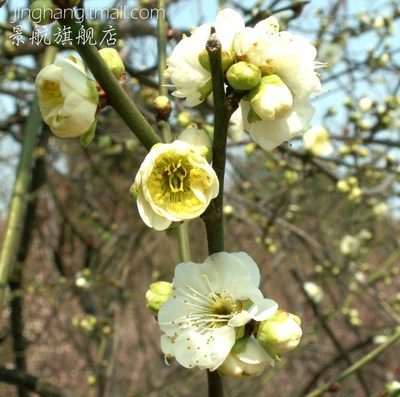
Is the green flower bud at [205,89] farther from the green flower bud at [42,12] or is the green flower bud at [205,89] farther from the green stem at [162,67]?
the green flower bud at [42,12]

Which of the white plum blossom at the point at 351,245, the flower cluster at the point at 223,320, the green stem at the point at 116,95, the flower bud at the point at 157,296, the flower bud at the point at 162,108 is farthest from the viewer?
the white plum blossom at the point at 351,245

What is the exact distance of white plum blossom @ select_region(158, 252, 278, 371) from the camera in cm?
99

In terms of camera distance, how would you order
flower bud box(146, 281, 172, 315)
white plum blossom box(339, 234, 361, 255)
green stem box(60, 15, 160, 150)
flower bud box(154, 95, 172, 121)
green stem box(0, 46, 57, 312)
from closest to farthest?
1. green stem box(60, 15, 160, 150)
2. flower bud box(146, 281, 172, 315)
3. flower bud box(154, 95, 172, 121)
4. green stem box(0, 46, 57, 312)
5. white plum blossom box(339, 234, 361, 255)

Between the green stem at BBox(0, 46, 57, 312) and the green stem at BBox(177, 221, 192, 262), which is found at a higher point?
the green stem at BBox(177, 221, 192, 262)

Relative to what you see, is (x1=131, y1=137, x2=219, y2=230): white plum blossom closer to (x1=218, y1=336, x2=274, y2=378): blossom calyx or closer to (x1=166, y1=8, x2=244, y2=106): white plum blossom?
(x1=166, y1=8, x2=244, y2=106): white plum blossom

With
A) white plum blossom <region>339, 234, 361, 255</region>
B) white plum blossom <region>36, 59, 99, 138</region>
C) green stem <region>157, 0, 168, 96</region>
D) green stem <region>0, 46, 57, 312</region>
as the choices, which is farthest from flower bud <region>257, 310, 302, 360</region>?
white plum blossom <region>339, 234, 361, 255</region>

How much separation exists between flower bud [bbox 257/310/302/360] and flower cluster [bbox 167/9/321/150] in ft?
1.00

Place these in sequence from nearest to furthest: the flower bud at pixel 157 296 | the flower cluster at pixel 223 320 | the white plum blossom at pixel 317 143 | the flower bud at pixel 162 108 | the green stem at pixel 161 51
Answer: the flower cluster at pixel 223 320 → the flower bud at pixel 157 296 → the flower bud at pixel 162 108 → the green stem at pixel 161 51 → the white plum blossom at pixel 317 143

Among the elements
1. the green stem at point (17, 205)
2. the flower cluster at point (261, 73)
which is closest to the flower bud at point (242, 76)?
the flower cluster at point (261, 73)

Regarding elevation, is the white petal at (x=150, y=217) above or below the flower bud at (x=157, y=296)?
above

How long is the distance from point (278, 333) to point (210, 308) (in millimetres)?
175

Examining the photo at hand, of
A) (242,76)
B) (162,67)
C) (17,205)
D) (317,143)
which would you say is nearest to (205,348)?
(242,76)

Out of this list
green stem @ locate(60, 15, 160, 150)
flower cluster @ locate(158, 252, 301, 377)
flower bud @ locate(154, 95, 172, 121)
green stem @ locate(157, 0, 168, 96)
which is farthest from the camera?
green stem @ locate(157, 0, 168, 96)

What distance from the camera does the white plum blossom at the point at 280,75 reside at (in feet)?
3.27
